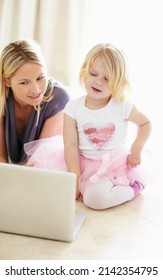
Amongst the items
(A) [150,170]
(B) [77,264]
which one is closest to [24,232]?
(B) [77,264]

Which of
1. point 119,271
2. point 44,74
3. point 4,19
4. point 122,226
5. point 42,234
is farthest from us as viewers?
point 4,19

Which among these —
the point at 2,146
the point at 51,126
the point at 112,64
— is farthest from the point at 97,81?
the point at 2,146

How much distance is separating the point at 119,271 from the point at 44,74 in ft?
2.40

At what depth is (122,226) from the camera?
1.28 m

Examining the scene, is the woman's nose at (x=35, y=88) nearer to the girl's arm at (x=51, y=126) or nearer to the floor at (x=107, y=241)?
the girl's arm at (x=51, y=126)

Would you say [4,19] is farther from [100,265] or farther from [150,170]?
[100,265]

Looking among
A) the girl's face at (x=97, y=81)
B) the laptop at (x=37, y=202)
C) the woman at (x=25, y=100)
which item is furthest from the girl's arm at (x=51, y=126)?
the laptop at (x=37, y=202)

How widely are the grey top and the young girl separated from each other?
0.11 m

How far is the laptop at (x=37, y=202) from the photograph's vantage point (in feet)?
3.61

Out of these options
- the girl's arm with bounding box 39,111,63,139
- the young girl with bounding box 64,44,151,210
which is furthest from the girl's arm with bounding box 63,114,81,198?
the girl's arm with bounding box 39,111,63,139

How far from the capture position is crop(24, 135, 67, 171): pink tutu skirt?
1476mm

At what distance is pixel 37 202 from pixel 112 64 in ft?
1.72

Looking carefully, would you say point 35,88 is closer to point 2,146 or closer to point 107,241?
point 2,146

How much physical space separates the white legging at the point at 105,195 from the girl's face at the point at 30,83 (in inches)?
14.6
